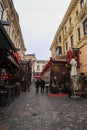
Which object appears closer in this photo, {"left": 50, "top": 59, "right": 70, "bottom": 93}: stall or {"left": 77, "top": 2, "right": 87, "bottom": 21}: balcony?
{"left": 50, "top": 59, "right": 70, "bottom": 93}: stall

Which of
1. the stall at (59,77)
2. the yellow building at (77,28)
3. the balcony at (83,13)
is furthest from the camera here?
the yellow building at (77,28)

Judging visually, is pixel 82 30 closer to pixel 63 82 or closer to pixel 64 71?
pixel 64 71

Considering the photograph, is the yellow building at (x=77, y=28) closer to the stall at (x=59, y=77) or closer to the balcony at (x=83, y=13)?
the balcony at (x=83, y=13)

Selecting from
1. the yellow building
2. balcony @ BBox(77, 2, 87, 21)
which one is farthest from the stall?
balcony @ BBox(77, 2, 87, 21)

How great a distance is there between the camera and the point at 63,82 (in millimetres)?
16312

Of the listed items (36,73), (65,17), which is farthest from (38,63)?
(65,17)

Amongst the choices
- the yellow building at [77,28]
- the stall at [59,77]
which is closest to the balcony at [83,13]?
the yellow building at [77,28]

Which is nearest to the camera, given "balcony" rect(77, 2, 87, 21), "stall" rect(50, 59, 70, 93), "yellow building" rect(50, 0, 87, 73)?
"stall" rect(50, 59, 70, 93)

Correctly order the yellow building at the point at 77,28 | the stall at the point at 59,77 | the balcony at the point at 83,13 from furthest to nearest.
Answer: the yellow building at the point at 77,28, the balcony at the point at 83,13, the stall at the point at 59,77

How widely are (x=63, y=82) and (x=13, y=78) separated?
20.8ft

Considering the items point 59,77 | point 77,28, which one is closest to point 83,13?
point 77,28

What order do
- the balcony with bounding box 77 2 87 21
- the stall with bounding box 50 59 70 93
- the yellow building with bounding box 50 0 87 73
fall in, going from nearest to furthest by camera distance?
1. the stall with bounding box 50 59 70 93
2. the balcony with bounding box 77 2 87 21
3. the yellow building with bounding box 50 0 87 73

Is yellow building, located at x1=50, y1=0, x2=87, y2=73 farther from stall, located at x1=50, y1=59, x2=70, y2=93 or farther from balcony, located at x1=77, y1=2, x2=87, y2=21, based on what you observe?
stall, located at x1=50, y1=59, x2=70, y2=93

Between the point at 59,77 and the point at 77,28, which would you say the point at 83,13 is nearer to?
the point at 77,28
